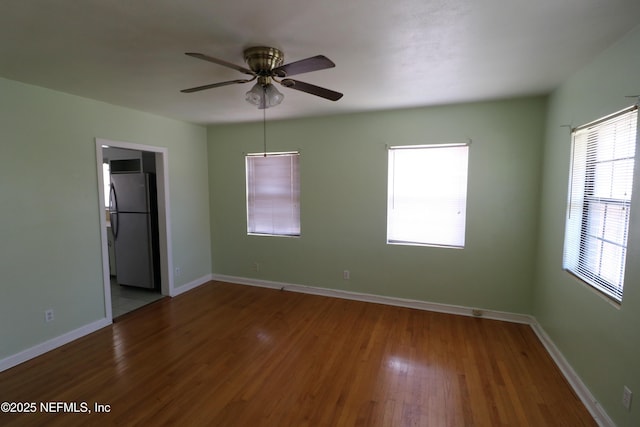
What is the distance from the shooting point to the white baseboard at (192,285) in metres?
4.24

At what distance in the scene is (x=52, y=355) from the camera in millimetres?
2725

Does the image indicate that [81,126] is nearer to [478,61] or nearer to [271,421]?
[271,421]

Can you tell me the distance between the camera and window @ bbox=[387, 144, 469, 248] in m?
3.46

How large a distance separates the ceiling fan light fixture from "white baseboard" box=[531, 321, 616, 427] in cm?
302

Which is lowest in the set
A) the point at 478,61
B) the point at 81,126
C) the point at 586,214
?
the point at 586,214

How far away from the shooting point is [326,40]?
1837mm

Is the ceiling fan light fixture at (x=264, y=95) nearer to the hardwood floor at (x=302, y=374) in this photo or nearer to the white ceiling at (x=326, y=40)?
the white ceiling at (x=326, y=40)

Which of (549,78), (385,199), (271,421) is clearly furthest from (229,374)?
(549,78)

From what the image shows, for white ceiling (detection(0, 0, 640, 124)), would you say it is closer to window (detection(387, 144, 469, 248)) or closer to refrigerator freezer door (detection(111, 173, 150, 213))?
window (detection(387, 144, 469, 248))

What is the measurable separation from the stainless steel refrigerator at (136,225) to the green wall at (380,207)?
898 millimetres

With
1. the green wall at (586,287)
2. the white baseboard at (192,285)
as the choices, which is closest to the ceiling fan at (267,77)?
the green wall at (586,287)

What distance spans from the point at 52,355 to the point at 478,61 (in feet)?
14.6

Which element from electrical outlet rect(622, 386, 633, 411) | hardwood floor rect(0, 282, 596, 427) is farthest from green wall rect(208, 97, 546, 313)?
electrical outlet rect(622, 386, 633, 411)

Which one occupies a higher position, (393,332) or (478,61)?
(478,61)
